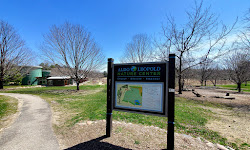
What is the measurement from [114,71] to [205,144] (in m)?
3.72

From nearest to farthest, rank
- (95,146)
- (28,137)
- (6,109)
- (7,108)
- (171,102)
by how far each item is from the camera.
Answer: (171,102)
(95,146)
(28,137)
(6,109)
(7,108)

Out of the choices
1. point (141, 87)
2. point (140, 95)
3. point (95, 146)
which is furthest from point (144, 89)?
point (95, 146)

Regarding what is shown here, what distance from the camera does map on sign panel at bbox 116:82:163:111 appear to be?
135 inches

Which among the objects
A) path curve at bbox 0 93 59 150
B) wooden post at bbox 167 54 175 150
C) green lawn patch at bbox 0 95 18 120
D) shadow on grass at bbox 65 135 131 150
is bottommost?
green lawn patch at bbox 0 95 18 120

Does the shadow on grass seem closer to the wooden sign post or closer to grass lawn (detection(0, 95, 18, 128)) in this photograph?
the wooden sign post

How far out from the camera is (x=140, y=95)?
12.1 ft

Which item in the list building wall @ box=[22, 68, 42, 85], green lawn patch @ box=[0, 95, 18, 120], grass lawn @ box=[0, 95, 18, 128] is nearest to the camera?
grass lawn @ box=[0, 95, 18, 128]

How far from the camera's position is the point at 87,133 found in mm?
4262

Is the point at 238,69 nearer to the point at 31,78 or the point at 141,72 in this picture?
the point at 141,72

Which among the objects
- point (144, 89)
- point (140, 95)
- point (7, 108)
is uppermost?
point (144, 89)

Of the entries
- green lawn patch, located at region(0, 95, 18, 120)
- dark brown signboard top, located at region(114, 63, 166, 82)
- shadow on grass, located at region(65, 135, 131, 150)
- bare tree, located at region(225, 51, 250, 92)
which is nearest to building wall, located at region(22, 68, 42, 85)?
green lawn patch, located at region(0, 95, 18, 120)

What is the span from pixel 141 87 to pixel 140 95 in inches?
10.0

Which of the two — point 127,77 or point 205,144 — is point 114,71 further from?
point 205,144

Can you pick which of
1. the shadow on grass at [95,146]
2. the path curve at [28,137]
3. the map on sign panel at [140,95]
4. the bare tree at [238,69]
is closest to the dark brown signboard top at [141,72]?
the map on sign panel at [140,95]
